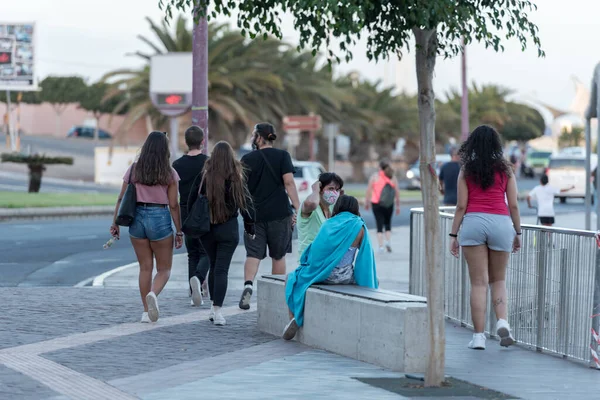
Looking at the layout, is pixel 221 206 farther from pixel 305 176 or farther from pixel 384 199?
pixel 305 176

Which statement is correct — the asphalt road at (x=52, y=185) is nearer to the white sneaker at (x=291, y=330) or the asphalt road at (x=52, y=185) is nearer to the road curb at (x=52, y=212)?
the road curb at (x=52, y=212)

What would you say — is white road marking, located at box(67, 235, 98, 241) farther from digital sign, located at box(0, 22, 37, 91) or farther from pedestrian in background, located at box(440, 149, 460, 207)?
digital sign, located at box(0, 22, 37, 91)

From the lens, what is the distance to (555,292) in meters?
9.51

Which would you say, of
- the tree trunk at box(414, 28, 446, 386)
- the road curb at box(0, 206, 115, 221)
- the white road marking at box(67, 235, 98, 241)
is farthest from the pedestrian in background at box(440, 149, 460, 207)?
the road curb at box(0, 206, 115, 221)

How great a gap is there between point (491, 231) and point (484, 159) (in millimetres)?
553

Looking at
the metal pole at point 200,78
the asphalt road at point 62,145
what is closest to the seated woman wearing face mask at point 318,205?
the metal pole at point 200,78

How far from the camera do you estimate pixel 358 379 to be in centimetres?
804

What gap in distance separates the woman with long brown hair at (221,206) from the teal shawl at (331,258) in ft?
3.69

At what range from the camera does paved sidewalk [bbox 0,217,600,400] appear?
24.9 ft

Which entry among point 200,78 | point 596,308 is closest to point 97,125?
point 200,78

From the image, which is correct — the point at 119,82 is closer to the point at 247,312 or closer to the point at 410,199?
the point at 410,199

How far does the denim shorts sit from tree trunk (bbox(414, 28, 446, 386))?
3.38 meters

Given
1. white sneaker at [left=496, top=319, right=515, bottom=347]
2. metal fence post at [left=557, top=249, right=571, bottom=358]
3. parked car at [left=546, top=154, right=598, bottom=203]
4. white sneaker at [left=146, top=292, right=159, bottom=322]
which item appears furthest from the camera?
parked car at [left=546, top=154, right=598, bottom=203]

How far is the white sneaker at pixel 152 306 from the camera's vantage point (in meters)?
10.8
